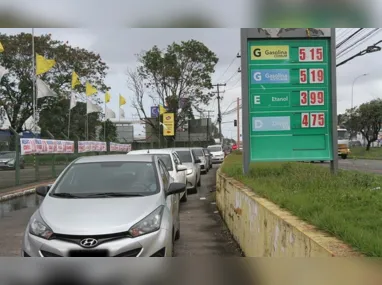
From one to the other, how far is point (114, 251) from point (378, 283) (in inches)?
104

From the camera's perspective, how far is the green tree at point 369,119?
51.9 meters

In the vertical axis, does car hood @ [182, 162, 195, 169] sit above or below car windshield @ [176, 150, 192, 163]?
below

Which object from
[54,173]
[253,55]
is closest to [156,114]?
[54,173]

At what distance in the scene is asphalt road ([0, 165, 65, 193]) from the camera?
1739 centimetres

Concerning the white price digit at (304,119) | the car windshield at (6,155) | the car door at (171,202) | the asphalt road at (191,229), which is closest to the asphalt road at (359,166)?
the white price digit at (304,119)

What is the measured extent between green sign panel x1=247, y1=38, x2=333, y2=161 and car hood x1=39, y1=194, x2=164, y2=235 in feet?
14.9

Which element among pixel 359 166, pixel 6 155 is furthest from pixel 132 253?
pixel 359 166

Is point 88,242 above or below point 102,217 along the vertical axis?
below

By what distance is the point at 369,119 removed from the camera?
174ft

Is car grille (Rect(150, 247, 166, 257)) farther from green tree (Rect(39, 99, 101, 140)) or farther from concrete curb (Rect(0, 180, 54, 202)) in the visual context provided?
green tree (Rect(39, 99, 101, 140))

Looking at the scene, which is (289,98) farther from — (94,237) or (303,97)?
(94,237)

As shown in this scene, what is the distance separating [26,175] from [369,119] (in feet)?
142

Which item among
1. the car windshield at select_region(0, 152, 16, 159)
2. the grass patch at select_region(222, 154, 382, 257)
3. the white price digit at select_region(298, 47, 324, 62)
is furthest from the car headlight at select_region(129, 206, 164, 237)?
the car windshield at select_region(0, 152, 16, 159)

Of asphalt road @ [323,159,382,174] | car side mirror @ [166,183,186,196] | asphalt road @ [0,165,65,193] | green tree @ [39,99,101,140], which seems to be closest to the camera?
car side mirror @ [166,183,186,196]
